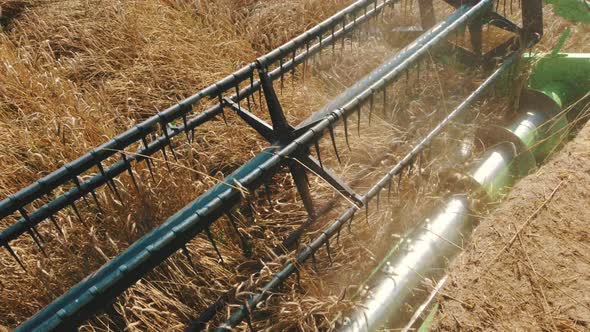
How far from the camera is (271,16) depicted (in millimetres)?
5066

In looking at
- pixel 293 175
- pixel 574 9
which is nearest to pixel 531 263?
pixel 293 175

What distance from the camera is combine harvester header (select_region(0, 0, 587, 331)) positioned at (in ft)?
5.47

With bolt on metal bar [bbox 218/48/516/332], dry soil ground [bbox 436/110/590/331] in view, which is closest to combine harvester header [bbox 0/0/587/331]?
bolt on metal bar [bbox 218/48/516/332]

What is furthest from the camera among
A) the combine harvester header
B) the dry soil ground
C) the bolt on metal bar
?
the dry soil ground

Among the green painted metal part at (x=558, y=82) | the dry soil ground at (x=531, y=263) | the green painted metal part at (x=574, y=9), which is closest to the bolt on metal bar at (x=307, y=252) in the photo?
the dry soil ground at (x=531, y=263)

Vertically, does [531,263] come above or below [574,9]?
below

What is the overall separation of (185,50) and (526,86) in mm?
3071

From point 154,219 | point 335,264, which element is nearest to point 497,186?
point 335,264

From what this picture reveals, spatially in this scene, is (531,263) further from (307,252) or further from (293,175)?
(293,175)

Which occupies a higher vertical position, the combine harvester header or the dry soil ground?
the combine harvester header

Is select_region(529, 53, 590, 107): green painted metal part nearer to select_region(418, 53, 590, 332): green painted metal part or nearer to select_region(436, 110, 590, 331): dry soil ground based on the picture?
select_region(418, 53, 590, 332): green painted metal part

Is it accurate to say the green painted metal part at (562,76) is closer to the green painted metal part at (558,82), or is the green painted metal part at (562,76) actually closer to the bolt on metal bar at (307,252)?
the green painted metal part at (558,82)

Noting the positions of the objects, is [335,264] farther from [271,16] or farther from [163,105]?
[271,16]

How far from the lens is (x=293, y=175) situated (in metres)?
Result: 2.46
